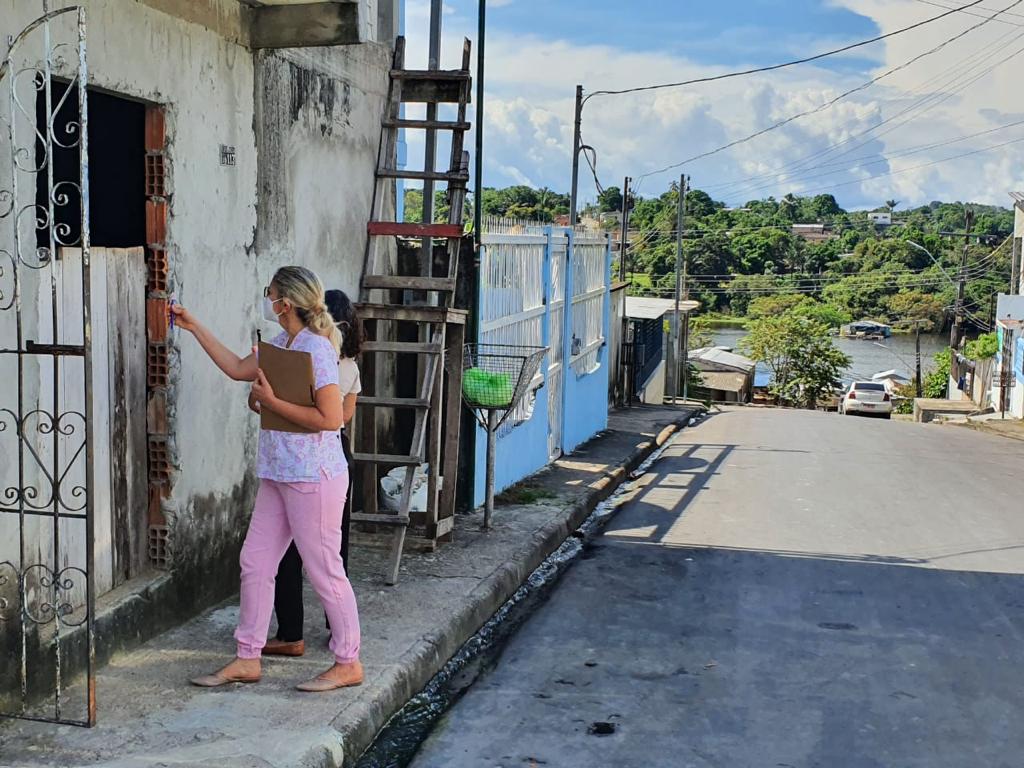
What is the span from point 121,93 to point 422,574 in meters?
3.51

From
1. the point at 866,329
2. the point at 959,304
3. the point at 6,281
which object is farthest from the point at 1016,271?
the point at 6,281


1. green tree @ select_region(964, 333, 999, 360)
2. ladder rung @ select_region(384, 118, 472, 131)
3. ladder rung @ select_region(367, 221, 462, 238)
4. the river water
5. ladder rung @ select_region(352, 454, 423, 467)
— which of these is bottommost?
the river water

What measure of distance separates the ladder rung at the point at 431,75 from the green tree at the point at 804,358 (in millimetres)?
45021

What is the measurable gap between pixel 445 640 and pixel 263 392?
1972mm

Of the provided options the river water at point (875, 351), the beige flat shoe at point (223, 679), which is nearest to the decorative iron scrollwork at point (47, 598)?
the beige flat shoe at point (223, 679)

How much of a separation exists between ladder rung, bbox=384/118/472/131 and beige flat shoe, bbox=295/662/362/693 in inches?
173

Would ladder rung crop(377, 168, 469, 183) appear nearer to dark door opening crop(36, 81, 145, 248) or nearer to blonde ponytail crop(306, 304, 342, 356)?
dark door opening crop(36, 81, 145, 248)

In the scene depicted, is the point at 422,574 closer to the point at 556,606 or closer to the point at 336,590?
the point at 556,606

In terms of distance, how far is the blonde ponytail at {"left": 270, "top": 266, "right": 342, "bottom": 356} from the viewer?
4.86 metres

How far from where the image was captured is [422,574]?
7.21m

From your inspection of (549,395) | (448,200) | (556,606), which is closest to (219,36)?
(448,200)

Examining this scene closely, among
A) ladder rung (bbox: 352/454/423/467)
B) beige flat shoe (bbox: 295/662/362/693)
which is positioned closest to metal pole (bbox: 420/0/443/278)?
ladder rung (bbox: 352/454/423/467)

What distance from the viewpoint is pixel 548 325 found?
12.2m

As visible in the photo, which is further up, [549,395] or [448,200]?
[448,200]
